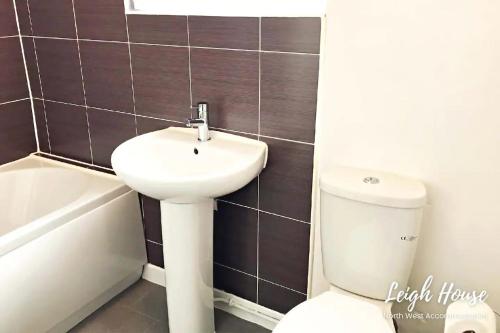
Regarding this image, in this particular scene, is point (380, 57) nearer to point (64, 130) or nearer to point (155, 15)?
point (155, 15)

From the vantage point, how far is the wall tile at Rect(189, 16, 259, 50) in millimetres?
1559

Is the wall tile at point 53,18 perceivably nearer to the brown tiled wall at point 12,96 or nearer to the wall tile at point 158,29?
the brown tiled wall at point 12,96

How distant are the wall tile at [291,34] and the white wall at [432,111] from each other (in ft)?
0.18

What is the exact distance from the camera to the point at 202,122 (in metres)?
1.66

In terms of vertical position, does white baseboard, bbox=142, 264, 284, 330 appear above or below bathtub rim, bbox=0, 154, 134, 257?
below

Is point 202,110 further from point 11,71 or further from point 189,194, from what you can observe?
point 11,71

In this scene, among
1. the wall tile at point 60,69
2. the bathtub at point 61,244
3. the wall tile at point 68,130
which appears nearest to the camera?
the bathtub at point 61,244

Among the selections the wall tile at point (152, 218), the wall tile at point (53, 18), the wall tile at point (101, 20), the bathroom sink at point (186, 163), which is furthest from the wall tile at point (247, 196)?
the wall tile at point (53, 18)

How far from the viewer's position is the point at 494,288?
1.40m

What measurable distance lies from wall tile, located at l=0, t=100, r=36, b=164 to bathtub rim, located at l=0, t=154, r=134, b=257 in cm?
6

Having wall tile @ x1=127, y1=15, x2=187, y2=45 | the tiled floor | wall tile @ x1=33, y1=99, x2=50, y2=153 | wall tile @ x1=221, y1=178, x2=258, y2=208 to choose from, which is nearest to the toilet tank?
wall tile @ x1=221, y1=178, x2=258, y2=208

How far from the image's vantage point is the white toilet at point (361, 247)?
1.29m

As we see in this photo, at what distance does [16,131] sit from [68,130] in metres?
0.27

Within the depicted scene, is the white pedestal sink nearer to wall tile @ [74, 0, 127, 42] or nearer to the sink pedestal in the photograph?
the sink pedestal
